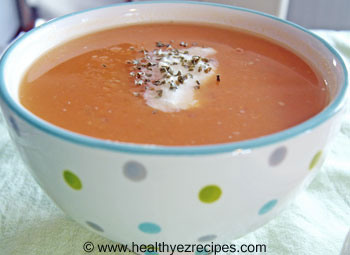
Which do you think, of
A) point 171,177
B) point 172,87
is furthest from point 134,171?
point 172,87

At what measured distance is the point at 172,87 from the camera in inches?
31.0

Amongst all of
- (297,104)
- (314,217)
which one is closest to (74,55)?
(297,104)

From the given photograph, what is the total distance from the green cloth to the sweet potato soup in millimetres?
139

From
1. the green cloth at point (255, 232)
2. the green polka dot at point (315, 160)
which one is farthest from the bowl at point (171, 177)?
the green cloth at point (255, 232)

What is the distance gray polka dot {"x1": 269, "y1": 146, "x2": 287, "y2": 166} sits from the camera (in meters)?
0.53

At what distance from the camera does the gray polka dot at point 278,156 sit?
0.53m

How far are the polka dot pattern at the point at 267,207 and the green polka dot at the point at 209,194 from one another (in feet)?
0.28

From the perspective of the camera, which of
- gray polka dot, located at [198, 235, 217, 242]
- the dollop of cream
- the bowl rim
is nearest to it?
the bowl rim

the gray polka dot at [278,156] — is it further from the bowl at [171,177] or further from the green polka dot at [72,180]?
the green polka dot at [72,180]

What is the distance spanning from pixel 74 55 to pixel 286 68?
0.41 metres

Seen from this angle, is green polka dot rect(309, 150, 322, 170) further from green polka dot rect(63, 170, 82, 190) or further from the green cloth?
green polka dot rect(63, 170, 82, 190)

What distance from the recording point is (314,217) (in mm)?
856

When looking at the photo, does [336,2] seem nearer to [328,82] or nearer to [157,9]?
[157,9]

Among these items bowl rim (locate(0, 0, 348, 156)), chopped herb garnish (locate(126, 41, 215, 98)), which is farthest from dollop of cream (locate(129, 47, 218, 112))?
bowl rim (locate(0, 0, 348, 156))
